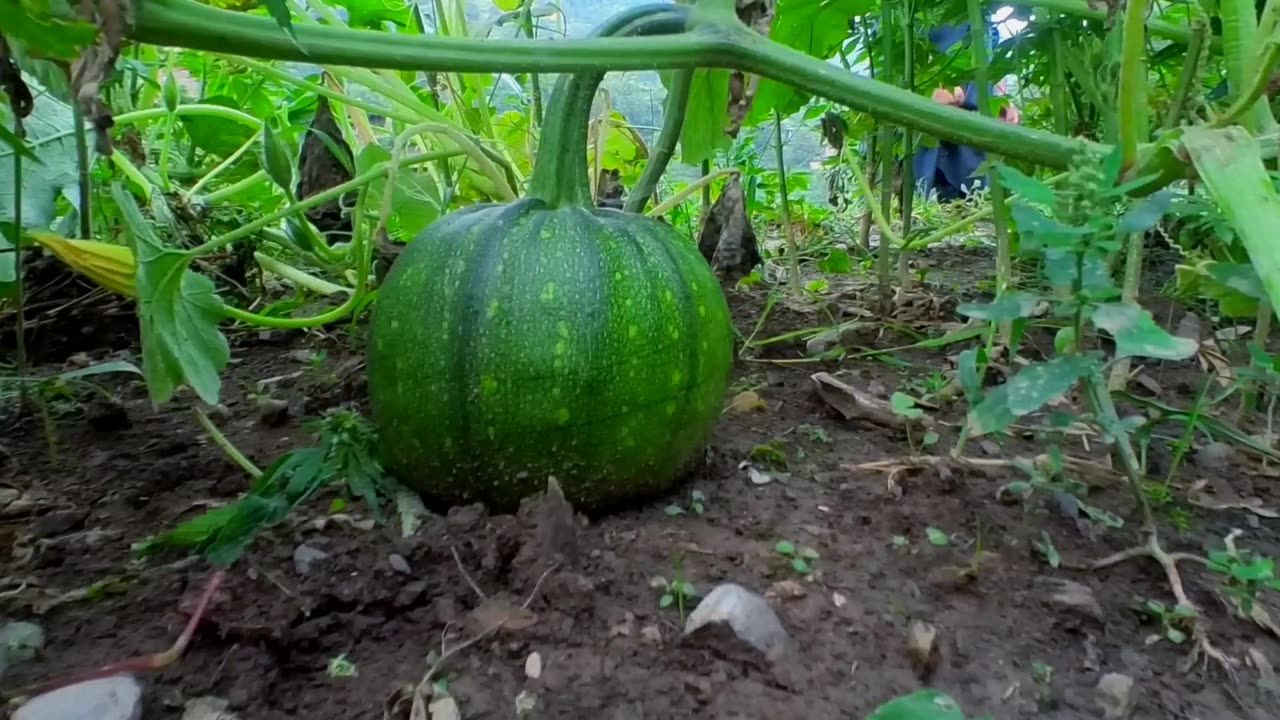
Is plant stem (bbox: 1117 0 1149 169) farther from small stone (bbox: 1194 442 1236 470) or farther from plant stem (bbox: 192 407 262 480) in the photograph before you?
plant stem (bbox: 192 407 262 480)

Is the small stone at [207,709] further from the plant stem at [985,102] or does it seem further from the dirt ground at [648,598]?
the plant stem at [985,102]

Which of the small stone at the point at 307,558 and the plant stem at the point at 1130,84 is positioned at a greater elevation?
the plant stem at the point at 1130,84

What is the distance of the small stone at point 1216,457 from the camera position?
3.74 feet

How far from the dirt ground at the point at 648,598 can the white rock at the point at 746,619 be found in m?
0.01

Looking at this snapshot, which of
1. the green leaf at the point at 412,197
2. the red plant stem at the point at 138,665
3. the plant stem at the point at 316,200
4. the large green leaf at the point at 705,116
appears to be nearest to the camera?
the red plant stem at the point at 138,665

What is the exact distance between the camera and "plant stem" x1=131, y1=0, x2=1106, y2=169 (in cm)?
68

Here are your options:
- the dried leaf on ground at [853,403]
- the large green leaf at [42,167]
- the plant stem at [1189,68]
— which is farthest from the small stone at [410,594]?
the plant stem at [1189,68]

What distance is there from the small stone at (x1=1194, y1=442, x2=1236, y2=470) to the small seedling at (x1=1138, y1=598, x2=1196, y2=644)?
38 centimetres

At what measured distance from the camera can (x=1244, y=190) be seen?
2.34ft

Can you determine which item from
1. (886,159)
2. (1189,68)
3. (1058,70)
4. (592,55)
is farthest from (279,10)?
(886,159)

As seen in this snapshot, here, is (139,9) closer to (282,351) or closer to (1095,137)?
(282,351)


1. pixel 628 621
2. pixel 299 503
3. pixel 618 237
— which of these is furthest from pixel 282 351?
pixel 628 621

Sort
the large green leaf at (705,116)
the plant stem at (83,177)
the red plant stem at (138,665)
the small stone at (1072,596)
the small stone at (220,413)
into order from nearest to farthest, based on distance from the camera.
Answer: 1. the red plant stem at (138,665)
2. the small stone at (1072,596)
3. the plant stem at (83,177)
4. the small stone at (220,413)
5. the large green leaf at (705,116)

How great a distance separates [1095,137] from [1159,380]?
81 cm
